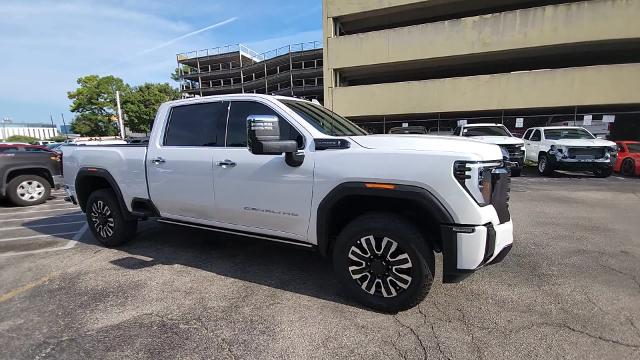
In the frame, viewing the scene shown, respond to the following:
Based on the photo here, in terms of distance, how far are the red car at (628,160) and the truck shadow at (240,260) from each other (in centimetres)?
1418

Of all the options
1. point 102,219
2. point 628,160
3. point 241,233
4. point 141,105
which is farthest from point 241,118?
point 141,105

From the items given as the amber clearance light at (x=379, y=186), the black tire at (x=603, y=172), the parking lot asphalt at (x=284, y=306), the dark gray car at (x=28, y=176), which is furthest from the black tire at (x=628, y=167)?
the dark gray car at (x=28, y=176)

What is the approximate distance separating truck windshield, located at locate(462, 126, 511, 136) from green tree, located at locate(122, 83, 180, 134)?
56.5m

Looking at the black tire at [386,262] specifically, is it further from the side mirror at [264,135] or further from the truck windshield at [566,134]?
the truck windshield at [566,134]

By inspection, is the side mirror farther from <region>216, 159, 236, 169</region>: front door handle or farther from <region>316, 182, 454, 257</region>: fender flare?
<region>216, 159, 236, 169</region>: front door handle

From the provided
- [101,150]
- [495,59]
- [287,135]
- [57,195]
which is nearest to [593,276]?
[287,135]

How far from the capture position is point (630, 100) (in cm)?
1992

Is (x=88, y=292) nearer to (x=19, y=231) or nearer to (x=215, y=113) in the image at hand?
(x=215, y=113)

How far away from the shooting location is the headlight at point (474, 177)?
2.76m

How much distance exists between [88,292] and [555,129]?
15.3 metres

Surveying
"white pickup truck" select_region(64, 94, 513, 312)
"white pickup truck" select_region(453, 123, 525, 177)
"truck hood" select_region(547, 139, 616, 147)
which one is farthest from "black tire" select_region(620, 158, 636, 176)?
"white pickup truck" select_region(64, 94, 513, 312)

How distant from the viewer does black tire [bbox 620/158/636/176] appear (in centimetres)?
1308

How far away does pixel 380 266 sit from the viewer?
3.10m

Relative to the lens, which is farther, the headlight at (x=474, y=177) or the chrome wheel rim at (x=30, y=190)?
the chrome wheel rim at (x=30, y=190)
